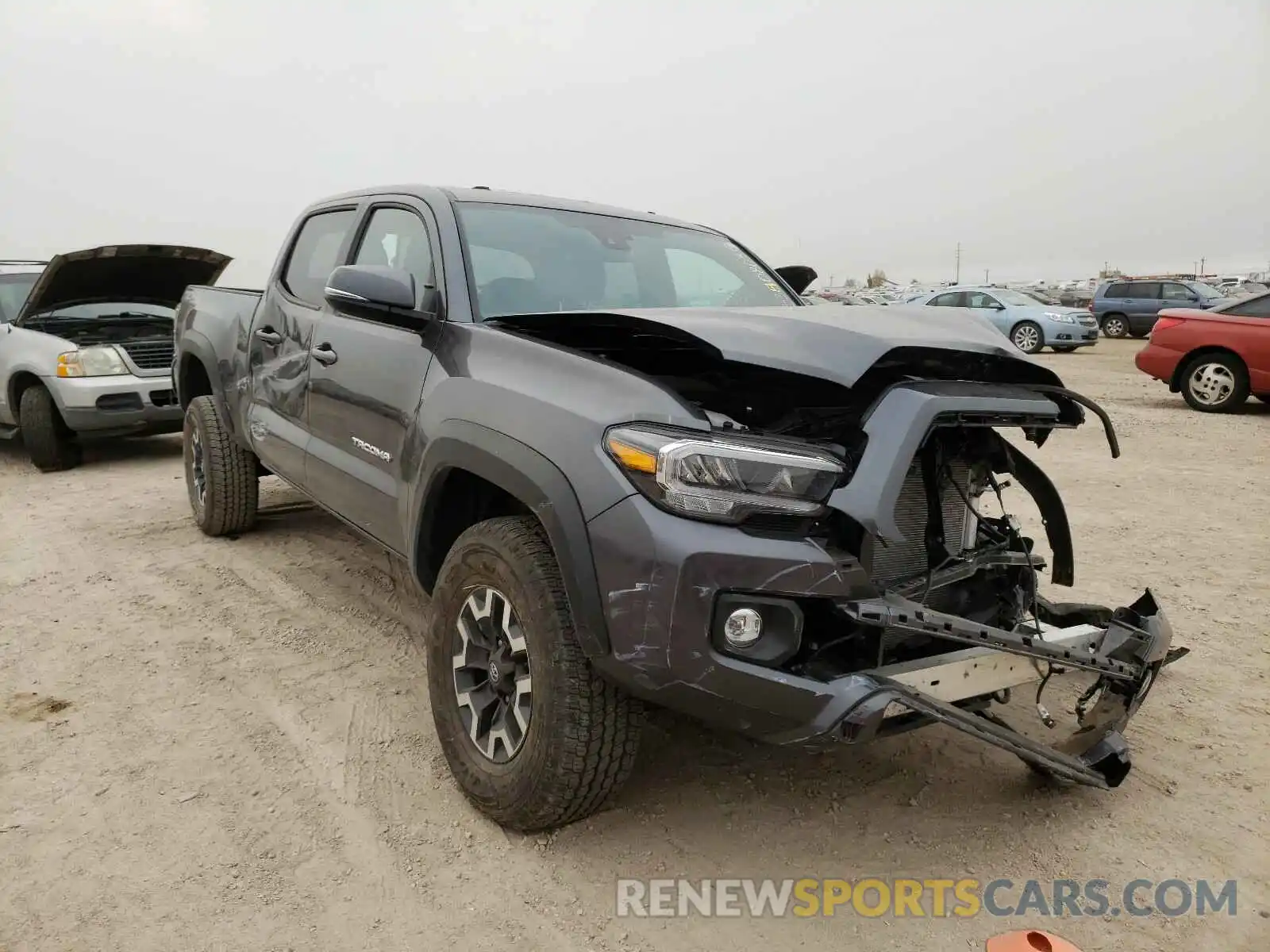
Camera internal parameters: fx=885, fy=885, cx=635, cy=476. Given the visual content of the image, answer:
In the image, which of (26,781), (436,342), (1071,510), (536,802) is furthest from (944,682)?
(1071,510)

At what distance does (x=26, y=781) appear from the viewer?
2688 mm

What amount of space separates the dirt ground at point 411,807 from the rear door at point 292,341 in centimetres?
75

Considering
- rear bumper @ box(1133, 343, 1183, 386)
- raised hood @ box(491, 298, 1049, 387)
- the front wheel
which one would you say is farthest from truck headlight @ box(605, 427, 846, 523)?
the front wheel

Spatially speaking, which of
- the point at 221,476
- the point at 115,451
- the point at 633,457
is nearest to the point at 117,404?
the point at 115,451

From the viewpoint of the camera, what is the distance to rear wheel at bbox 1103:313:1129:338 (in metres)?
24.3

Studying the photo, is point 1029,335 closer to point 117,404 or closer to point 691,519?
point 117,404

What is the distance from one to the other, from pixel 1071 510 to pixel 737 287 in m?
3.36

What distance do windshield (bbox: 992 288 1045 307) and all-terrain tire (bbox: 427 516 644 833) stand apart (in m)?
19.4

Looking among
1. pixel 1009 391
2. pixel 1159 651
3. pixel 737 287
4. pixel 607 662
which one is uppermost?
pixel 737 287

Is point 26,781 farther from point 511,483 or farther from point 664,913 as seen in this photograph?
point 664,913

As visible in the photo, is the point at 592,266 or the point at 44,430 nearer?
the point at 592,266

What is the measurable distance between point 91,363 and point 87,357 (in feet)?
0.19

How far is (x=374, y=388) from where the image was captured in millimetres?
3184

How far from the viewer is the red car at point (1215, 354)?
384 inches
